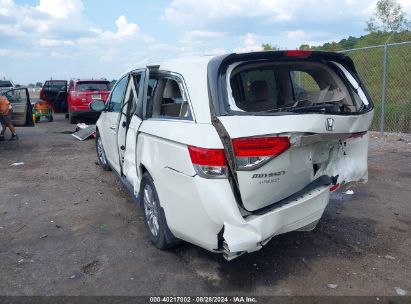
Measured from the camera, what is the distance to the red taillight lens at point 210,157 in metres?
2.91

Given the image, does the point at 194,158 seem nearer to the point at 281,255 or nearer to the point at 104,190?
the point at 281,255

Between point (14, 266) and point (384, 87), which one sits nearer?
point (14, 266)

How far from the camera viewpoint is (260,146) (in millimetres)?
2910

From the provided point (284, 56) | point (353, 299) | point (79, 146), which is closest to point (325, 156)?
point (284, 56)

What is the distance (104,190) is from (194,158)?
352cm

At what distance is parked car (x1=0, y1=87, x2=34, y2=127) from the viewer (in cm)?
1112

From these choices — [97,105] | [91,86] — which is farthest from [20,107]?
[97,105]

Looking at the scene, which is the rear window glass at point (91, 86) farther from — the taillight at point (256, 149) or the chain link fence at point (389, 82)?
the taillight at point (256, 149)

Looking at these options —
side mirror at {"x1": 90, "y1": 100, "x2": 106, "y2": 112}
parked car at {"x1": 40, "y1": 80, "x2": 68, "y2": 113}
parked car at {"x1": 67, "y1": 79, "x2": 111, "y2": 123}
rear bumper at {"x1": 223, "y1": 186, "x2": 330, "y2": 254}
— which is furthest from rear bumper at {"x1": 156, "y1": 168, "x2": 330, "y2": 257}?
parked car at {"x1": 40, "y1": 80, "x2": 68, "y2": 113}

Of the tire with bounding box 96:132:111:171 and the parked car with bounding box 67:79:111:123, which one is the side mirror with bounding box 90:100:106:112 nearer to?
the tire with bounding box 96:132:111:171

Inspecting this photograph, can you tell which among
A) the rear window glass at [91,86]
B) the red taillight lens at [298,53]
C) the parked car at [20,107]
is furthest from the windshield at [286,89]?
the rear window glass at [91,86]

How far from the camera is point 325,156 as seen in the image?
3562 millimetres

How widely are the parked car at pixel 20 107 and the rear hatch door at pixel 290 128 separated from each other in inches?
351

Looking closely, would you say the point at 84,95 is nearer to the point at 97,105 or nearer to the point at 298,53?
the point at 97,105
